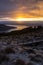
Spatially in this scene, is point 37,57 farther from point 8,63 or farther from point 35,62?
point 8,63

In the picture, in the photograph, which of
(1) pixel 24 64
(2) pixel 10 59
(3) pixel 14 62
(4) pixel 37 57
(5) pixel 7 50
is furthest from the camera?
(5) pixel 7 50

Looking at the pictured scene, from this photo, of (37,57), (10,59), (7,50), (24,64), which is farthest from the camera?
(7,50)

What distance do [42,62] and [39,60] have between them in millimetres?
583

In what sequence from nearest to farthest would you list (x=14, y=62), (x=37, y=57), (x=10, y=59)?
(x=14, y=62)
(x=10, y=59)
(x=37, y=57)

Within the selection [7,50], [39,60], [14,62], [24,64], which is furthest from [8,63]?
[7,50]

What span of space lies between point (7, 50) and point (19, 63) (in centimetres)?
470

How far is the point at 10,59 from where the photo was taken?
50.4 ft

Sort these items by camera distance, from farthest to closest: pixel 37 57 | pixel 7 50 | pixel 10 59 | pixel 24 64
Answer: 1. pixel 7 50
2. pixel 37 57
3. pixel 10 59
4. pixel 24 64

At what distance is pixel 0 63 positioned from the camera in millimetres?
14266

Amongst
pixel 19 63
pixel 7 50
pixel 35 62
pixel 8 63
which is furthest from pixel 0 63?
pixel 7 50

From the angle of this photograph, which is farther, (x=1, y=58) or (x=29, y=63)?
(x=1, y=58)

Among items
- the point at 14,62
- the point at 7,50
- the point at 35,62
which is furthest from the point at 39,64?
the point at 7,50

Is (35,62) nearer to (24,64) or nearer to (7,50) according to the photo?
(24,64)

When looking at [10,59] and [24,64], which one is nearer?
[24,64]
